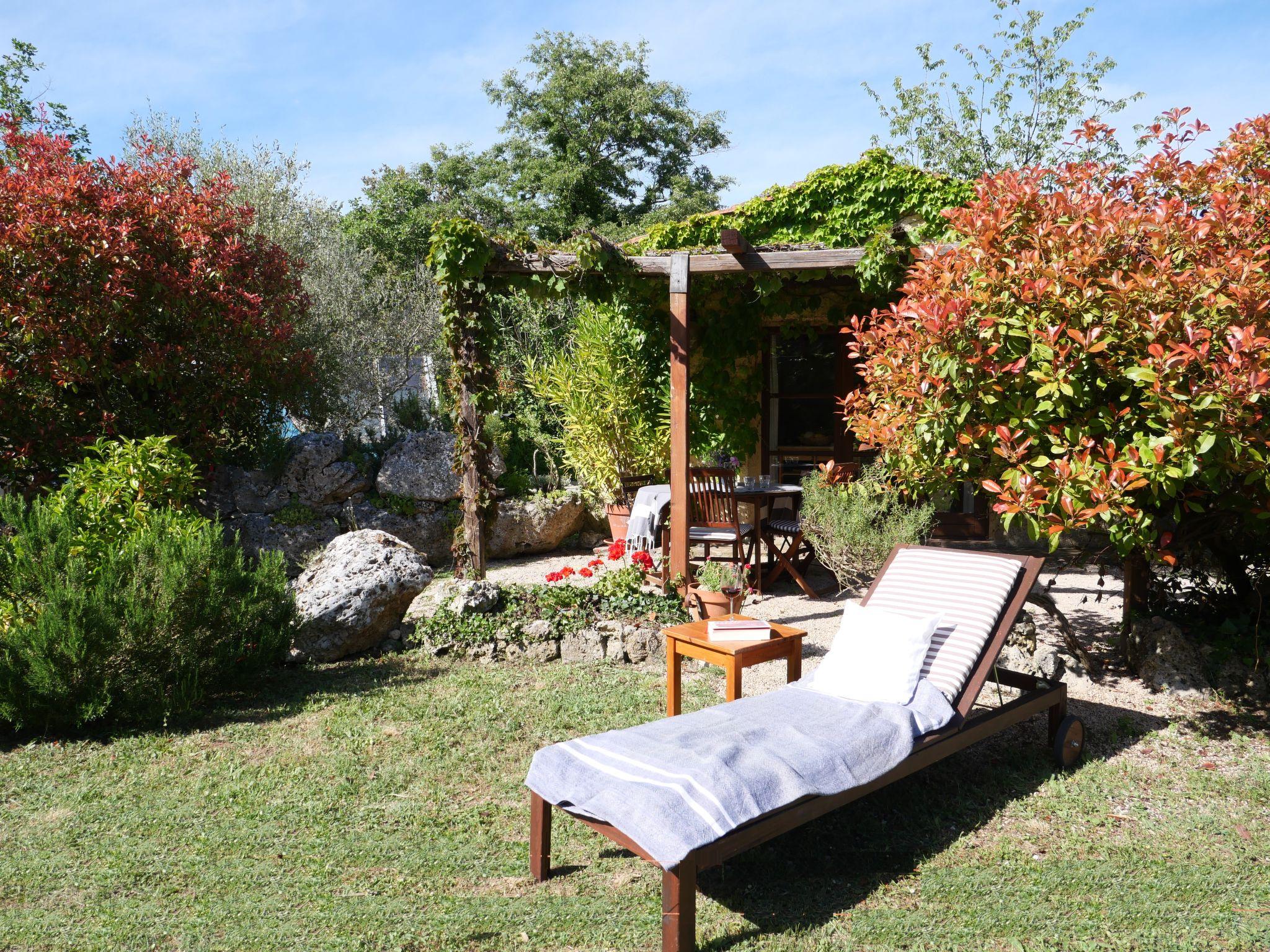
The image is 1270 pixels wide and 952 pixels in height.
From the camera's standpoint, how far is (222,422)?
27.0 feet

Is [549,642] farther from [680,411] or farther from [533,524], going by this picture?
[533,524]

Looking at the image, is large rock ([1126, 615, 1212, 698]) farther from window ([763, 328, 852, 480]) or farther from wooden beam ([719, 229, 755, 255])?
window ([763, 328, 852, 480])

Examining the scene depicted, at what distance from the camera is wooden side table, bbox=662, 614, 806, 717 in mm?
4027

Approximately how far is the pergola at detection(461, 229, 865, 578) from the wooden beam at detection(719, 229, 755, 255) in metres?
0.03

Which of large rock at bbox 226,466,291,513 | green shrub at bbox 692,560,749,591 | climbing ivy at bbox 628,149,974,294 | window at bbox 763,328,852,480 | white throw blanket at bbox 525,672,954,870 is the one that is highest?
climbing ivy at bbox 628,149,974,294

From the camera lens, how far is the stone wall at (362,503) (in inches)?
329

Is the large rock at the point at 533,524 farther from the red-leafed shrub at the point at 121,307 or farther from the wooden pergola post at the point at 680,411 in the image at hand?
the wooden pergola post at the point at 680,411

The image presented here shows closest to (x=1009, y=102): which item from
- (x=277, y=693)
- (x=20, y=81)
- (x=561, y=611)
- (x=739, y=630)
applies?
(x=561, y=611)

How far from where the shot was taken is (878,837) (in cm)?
321

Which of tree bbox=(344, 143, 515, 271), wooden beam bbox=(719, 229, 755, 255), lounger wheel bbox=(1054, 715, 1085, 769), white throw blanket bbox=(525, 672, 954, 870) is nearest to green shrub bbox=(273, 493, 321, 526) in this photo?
wooden beam bbox=(719, 229, 755, 255)

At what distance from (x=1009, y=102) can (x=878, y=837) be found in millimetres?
20411

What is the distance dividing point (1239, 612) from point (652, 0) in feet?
18.5

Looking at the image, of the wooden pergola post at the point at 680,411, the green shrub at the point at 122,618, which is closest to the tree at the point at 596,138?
the wooden pergola post at the point at 680,411

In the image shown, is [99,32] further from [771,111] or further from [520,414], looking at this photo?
[771,111]
